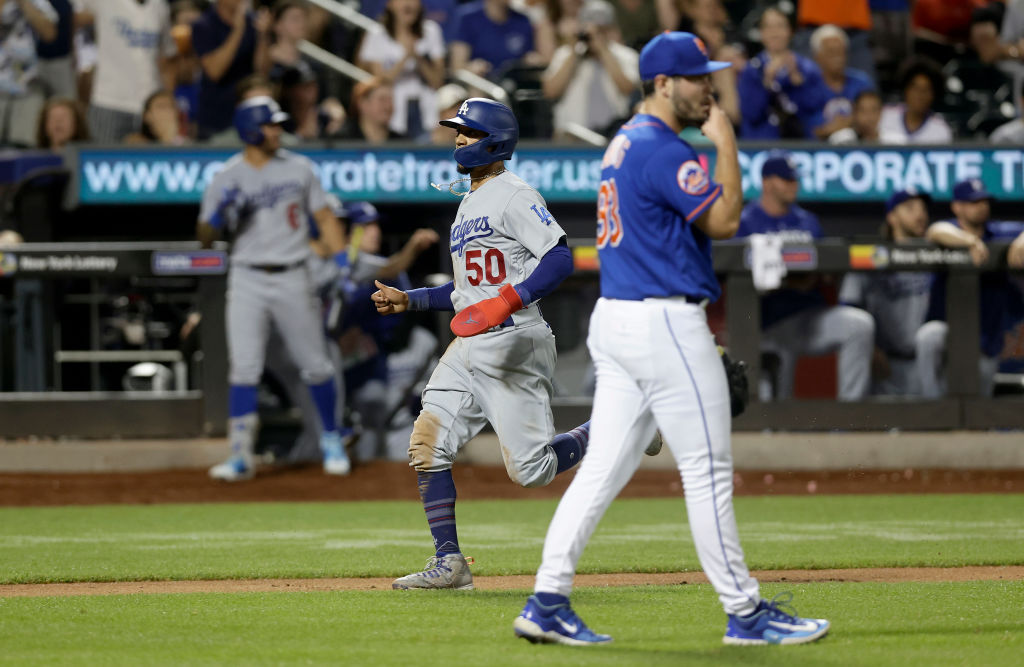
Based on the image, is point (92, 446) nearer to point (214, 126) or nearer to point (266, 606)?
point (214, 126)

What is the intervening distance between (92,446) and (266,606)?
6.13 meters

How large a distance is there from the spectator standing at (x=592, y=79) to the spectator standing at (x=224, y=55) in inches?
101

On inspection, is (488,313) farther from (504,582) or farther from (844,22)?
(844,22)

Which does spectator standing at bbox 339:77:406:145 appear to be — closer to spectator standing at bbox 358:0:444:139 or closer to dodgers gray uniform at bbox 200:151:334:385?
spectator standing at bbox 358:0:444:139

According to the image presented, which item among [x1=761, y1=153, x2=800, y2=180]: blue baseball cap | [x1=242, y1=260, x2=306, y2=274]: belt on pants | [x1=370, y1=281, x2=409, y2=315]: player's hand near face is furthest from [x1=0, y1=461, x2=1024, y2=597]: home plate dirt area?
[x1=370, y1=281, x2=409, y2=315]: player's hand near face

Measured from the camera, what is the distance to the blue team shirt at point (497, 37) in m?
13.9

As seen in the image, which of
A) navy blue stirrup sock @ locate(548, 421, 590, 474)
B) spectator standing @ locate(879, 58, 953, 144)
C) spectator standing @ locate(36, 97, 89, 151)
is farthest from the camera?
spectator standing @ locate(879, 58, 953, 144)

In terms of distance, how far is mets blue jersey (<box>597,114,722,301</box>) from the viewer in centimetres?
437

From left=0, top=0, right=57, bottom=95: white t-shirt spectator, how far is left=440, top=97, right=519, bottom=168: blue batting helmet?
8.17 m

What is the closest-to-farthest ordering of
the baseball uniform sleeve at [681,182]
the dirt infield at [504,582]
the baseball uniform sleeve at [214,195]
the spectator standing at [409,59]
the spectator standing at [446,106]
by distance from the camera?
the baseball uniform sleeve at [681,182] < the dirt infield at [504,582] < the baseball uniform sleeve at [214,195] < the spectator standing at [446,106] < the spectator standing at [409,59]

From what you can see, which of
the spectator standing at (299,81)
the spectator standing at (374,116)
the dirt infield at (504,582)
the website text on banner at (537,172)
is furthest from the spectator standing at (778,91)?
the dirt infield at (504,582)

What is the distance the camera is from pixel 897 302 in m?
11.2

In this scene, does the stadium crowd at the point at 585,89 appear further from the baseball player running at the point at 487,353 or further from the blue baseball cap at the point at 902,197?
the baseball player running at the point at 487,353

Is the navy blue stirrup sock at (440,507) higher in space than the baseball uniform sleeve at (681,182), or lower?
lower
